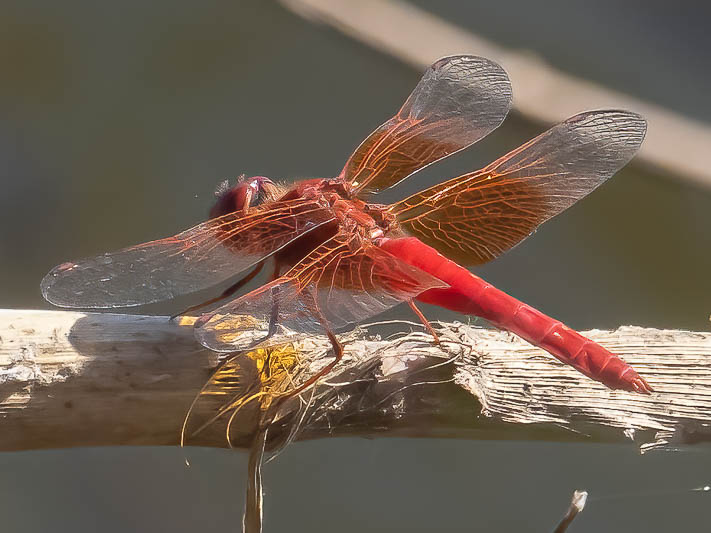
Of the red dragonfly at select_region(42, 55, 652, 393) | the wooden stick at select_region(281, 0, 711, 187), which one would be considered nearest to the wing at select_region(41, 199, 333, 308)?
the red dragonfly at select_region(42, 55, 652, 393)

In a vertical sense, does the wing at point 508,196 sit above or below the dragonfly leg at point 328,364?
above

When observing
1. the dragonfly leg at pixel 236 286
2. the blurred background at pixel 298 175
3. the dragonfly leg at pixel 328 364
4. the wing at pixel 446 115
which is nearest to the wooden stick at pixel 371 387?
the dragonfly leg at pixel 328 364

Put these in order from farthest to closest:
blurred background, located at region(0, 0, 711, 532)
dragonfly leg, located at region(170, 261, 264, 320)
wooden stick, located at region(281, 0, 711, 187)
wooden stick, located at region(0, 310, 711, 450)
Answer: wooden stick, located at region(281, 0, 711, 187), blurred background, located at region(0, 0, 711, 532), dragonfly leg, located at region(170, 261, 264, 320), wooden stick, located at region(0, 310, 711, 450)

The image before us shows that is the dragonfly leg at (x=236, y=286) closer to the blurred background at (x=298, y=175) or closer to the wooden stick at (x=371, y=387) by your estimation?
the wooden stick at (x=371, y=387)

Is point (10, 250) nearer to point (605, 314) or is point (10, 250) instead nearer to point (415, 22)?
point (415, 22)

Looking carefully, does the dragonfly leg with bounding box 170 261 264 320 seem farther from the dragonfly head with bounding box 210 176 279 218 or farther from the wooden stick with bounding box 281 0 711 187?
the wooden stick with bounding box 281 0 711 187

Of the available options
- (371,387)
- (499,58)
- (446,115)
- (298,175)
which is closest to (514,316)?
(371,387)
